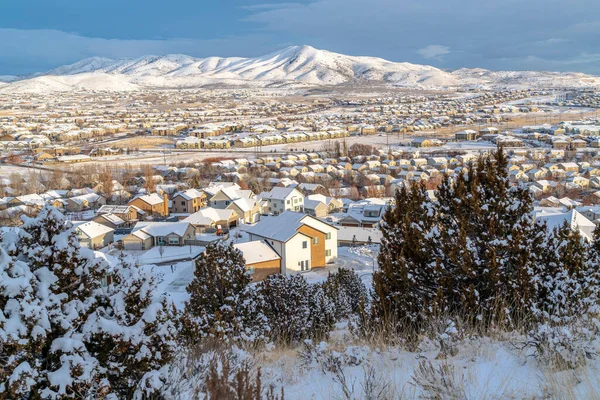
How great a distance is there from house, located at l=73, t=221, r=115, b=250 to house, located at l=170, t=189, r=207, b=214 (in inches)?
207

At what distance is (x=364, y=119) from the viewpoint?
235ft

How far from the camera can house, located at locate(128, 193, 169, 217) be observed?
77.0 feet

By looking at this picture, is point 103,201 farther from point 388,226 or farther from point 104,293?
point 104,293

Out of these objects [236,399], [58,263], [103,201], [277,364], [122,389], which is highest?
[58,263]

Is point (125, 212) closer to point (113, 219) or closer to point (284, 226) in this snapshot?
point (113, 219)

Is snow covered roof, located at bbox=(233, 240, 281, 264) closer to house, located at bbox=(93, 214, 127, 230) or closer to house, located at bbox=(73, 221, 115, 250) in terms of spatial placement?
house, located at bbox=(73, 221, 115, 250)

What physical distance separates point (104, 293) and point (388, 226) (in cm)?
349

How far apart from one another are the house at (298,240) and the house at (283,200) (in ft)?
26.9

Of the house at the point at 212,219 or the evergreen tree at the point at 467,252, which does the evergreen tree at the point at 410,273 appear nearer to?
the evergreen tree at the point at 467,252

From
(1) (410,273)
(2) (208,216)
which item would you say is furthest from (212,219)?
(1) (410,273)

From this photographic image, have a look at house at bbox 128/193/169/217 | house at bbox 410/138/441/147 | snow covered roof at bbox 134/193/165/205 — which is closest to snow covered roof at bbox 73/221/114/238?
house at bbox 128/193/169/217

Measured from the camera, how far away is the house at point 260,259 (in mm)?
12953

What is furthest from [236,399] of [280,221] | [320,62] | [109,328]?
[320,62]

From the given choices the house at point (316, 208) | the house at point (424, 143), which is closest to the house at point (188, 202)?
the house at point (316, 208)
